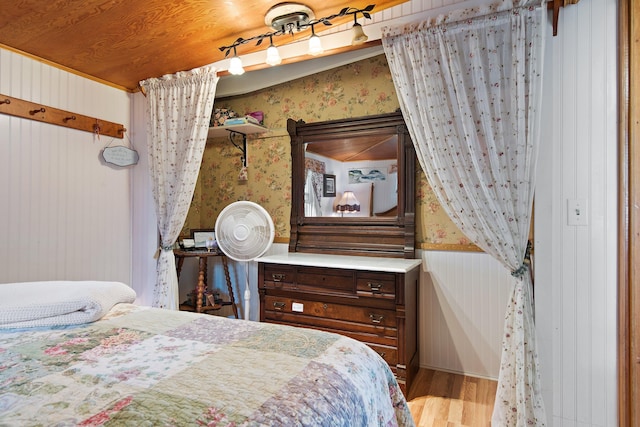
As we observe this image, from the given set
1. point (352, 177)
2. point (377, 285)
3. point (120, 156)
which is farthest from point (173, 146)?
point (377, 285)

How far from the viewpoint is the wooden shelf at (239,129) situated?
300cm

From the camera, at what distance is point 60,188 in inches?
98.7

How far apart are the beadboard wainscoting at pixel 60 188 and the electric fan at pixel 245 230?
969 millimetres

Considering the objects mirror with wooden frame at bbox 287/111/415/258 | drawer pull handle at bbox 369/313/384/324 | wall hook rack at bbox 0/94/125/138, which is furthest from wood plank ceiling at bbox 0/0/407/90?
drawer pull handle at bbox 369/313/384/324

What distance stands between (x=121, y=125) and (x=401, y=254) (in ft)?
8.28

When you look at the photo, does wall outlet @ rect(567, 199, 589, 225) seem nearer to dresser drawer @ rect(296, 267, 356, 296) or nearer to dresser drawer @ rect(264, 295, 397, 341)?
dresser drawer @ rect(264, 295, 397, 341)

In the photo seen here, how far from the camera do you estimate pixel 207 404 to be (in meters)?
0.78

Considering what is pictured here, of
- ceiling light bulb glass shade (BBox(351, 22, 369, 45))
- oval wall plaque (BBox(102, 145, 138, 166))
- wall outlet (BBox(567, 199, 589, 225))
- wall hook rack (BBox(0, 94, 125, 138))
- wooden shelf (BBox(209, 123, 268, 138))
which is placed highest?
ceiling light bulb glass shade (BBox(351, 22, 369, 45))

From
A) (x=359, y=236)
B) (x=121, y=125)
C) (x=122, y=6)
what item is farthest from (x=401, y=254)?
(x=121, y=125)

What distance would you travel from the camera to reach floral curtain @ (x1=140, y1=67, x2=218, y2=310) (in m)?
2.67

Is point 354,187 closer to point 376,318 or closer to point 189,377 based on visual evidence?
point 376,318

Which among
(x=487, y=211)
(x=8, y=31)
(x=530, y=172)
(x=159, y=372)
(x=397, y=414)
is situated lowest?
(x=397, y=414)

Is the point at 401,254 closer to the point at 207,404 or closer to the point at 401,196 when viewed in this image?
the point at 401,196

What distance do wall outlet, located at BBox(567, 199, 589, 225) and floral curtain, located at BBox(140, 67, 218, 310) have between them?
236 centimetres
